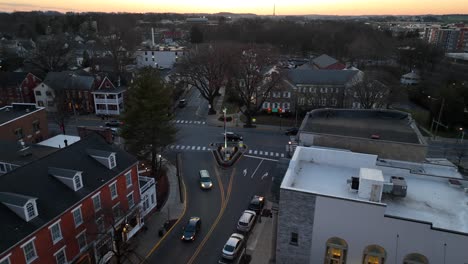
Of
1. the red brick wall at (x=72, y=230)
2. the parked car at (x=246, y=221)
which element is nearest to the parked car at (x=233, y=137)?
the parked car at (x=246, y=221)

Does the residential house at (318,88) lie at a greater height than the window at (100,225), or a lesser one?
greater

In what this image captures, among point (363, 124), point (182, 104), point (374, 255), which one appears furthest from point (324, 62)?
point (374, 255)

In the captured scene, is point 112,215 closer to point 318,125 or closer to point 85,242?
point 85,242

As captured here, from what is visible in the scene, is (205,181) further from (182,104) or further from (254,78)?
(182,104)

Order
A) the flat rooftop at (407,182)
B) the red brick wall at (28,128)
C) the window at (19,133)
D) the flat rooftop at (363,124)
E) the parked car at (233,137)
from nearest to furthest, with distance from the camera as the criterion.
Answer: the flat rooftop at (407,182) < the flat rooftop at (363,124) < the red brick wall at (28,128) < the window at (19,133) < the parked car at (233,137)

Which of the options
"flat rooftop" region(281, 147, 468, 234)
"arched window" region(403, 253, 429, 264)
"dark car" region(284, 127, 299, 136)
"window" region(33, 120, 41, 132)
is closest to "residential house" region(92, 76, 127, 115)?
"window" region(33, 120, 41, 132)

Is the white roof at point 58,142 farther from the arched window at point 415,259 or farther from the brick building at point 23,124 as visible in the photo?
the arched window at point 415,259
